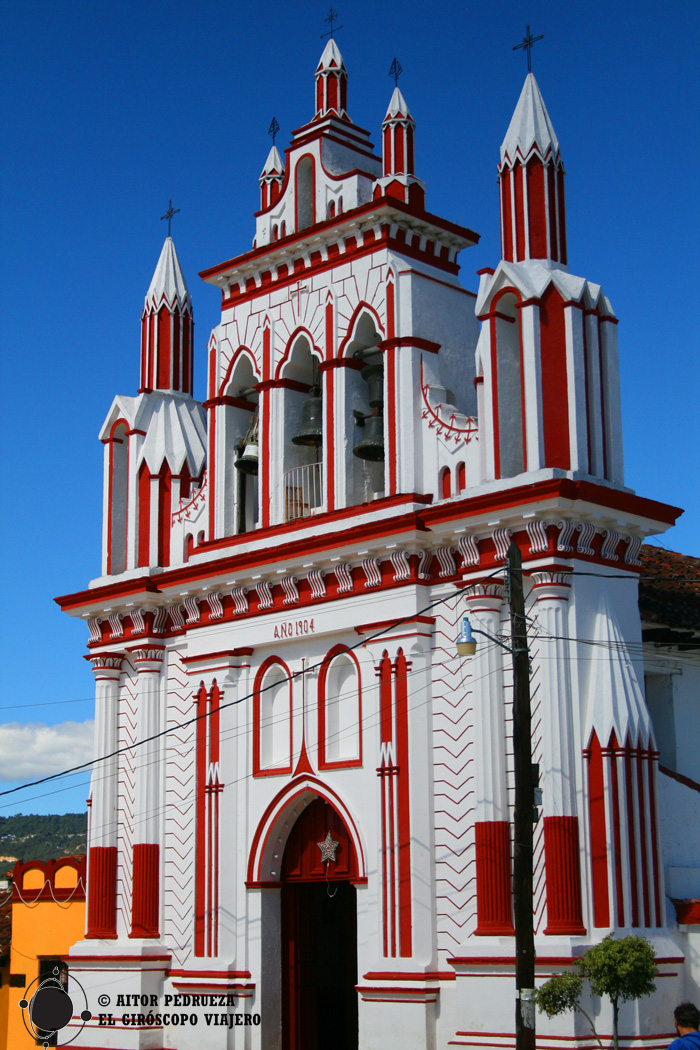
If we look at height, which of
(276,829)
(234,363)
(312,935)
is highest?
(234,363)

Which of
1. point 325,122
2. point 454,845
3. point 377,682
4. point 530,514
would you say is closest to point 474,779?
point 454,845

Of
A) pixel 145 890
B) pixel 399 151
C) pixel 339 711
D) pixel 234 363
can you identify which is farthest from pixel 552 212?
pixel 145 890

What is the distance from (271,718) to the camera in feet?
85.4

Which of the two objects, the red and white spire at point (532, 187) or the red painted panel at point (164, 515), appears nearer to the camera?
the red and white spire at point (532, 187)

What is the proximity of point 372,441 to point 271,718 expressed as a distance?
16.5ft

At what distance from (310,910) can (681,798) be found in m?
6.83

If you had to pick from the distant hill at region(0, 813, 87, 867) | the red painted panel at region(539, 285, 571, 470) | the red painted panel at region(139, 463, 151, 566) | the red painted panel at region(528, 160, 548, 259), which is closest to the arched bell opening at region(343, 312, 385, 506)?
the red painted panel at region(528, 160, 548, 259)

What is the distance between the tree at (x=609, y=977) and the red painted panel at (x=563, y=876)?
1382 millimetres

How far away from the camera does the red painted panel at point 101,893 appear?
2762 centimetres

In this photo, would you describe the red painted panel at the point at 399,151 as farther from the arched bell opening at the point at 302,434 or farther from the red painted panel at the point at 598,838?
the red painted panel at the point at 598,838

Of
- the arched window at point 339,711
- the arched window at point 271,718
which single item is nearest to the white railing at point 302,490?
the arched window at point 271,718

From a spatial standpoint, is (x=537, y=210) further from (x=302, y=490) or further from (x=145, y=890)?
(x=145, y=890)

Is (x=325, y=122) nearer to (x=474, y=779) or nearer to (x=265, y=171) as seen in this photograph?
(x=265, y=171)

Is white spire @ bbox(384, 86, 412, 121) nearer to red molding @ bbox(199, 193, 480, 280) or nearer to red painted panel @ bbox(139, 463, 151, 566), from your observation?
red molding @ bbox(199, 193, 480, 280)
